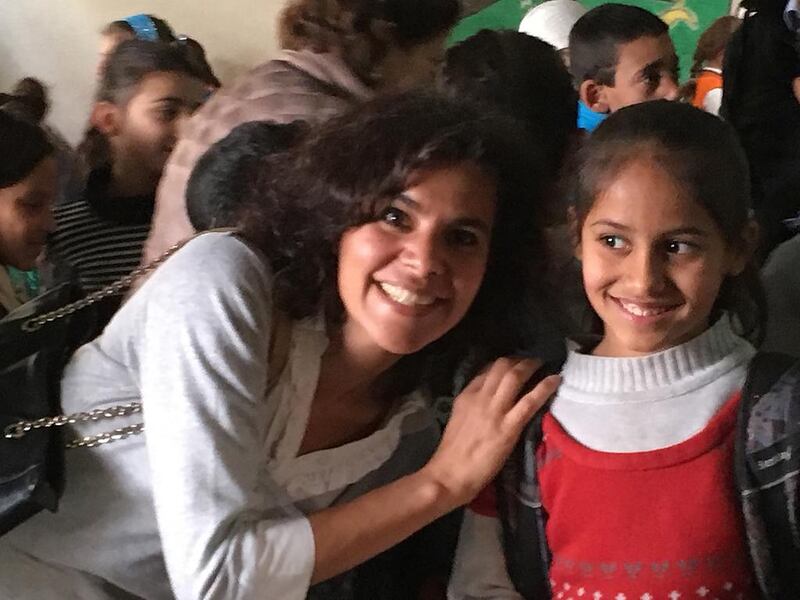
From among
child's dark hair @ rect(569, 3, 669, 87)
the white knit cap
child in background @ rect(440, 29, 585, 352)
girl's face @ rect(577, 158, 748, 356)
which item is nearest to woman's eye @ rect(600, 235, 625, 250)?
girl's face @ rect(577, 158, 748, 356)

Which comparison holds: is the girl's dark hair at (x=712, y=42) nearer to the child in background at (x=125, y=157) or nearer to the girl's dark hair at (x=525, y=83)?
the girl's dark hair at (x=525, y=83)

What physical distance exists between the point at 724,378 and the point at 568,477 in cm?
20

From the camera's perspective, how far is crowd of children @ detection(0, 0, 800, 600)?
924 millimetres

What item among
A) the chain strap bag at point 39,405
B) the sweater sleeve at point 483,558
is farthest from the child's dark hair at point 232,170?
the sweater sleeve at point 483,558

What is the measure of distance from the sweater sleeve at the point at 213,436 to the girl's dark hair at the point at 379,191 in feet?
0.35

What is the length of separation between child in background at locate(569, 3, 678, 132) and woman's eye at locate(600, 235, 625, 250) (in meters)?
0.96

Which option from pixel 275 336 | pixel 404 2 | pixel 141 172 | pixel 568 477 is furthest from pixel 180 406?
pixel 141 172

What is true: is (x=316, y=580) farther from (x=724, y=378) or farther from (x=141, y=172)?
(x=141, y=172)

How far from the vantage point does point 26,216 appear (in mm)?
1722

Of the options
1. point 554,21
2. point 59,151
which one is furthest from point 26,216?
point 554,21

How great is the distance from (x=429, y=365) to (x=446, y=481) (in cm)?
21

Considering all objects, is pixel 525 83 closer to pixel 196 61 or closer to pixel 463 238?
pixel 463 238

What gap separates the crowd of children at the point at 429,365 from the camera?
36.4 inches

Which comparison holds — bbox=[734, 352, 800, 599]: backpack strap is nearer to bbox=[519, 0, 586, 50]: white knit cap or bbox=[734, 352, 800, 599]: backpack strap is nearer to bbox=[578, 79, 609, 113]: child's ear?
bbox=[578, 79, 609, 113]: child's ear
